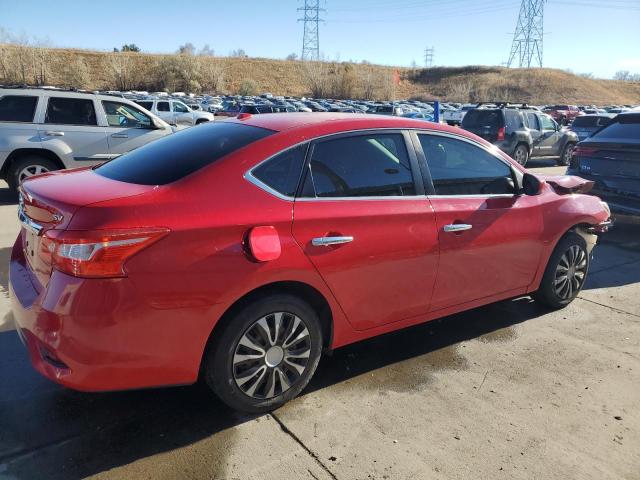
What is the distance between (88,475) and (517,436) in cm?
229

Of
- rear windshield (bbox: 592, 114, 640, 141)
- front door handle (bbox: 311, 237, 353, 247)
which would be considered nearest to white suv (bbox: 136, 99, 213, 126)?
rear windshield (bbox: 592, 114, 640, 141)

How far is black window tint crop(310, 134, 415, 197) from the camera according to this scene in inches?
123

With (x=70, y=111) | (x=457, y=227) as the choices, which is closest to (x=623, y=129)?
(x=457, y=227)

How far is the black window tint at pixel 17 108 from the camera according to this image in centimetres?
827

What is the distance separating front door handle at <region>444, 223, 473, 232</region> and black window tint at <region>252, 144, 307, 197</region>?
118cm

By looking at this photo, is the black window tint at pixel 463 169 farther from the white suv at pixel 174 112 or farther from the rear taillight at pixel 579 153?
the white suv at pixel 174 112

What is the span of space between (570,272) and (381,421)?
2.69 m

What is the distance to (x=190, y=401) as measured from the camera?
10.4 ft

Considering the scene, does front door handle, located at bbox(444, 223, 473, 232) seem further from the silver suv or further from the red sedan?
the silver suv

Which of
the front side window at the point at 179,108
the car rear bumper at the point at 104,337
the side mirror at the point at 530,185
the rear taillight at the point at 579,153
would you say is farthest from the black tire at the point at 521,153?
the car rear bumper at the point at 104,337

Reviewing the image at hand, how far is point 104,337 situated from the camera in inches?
95.8

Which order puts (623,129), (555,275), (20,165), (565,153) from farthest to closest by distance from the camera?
(565,153) < (20,165) < (623,129) < (555,275)

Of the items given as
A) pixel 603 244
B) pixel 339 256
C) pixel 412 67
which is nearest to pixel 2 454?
pixel 339 256

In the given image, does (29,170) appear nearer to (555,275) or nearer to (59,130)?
(59,130)
